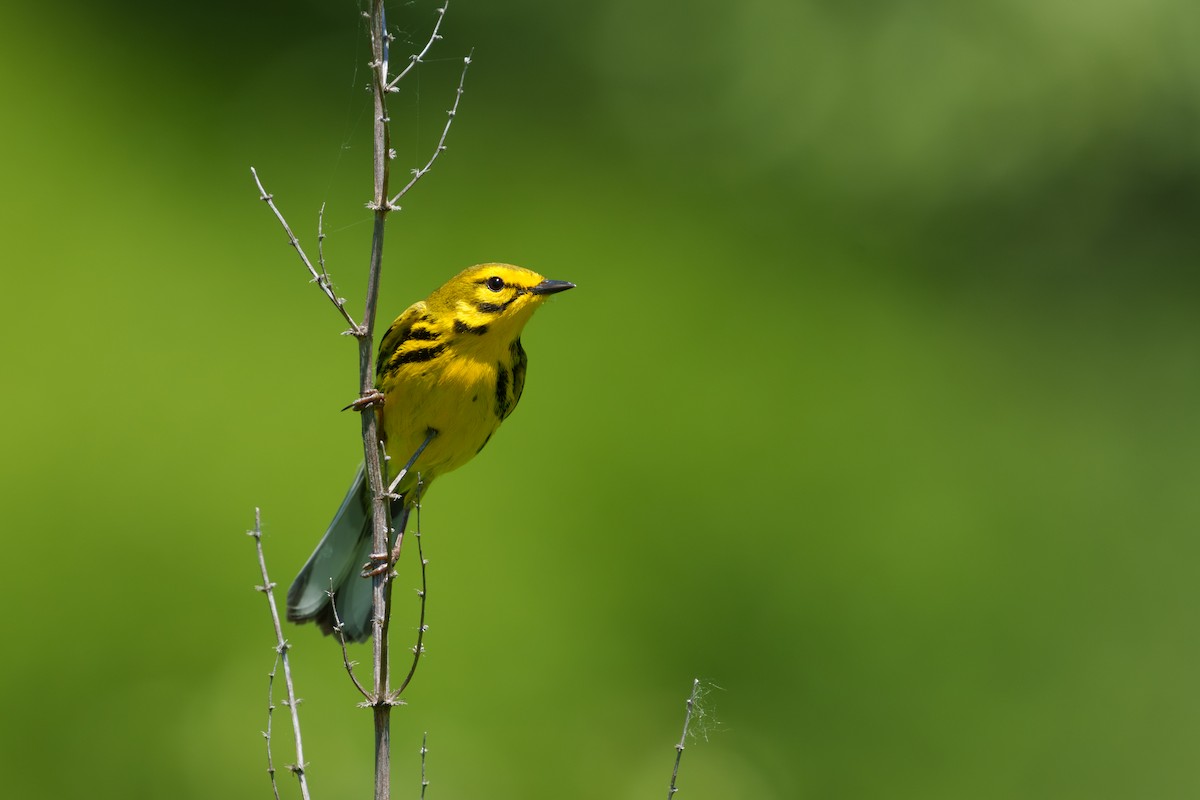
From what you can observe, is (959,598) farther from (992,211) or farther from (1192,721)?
(992,211)

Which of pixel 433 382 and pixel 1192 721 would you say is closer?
pixel 433 382

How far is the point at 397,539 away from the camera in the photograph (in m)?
3.60

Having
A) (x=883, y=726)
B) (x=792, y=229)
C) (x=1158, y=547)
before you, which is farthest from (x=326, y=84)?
(x=1158, y=547)

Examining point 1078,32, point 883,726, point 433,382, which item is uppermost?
point 1078,32

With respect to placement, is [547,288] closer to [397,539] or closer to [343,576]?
[397,539]

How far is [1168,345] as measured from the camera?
26.2 feet

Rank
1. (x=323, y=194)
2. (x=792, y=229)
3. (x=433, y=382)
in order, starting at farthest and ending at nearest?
(x=792, y=229), (x=323, y=194), (x=433, y=382)

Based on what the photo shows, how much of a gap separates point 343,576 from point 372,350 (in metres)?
1.44

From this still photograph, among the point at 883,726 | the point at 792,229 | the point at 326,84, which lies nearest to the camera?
the point at 883,726

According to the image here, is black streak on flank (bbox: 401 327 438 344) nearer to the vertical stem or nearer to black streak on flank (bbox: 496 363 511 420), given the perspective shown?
black streak on flank (bbox: 496 363 511 420)

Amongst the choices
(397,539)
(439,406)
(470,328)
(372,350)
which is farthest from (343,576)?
(372,350)

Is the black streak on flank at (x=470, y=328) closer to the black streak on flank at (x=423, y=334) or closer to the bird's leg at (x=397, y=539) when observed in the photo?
the black streak on flank at (x=423, y=334)

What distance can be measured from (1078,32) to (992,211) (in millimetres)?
1089

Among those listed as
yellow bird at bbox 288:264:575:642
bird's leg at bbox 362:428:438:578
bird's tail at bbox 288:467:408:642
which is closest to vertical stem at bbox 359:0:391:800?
bird's leg at bbox 362:428:438:578
